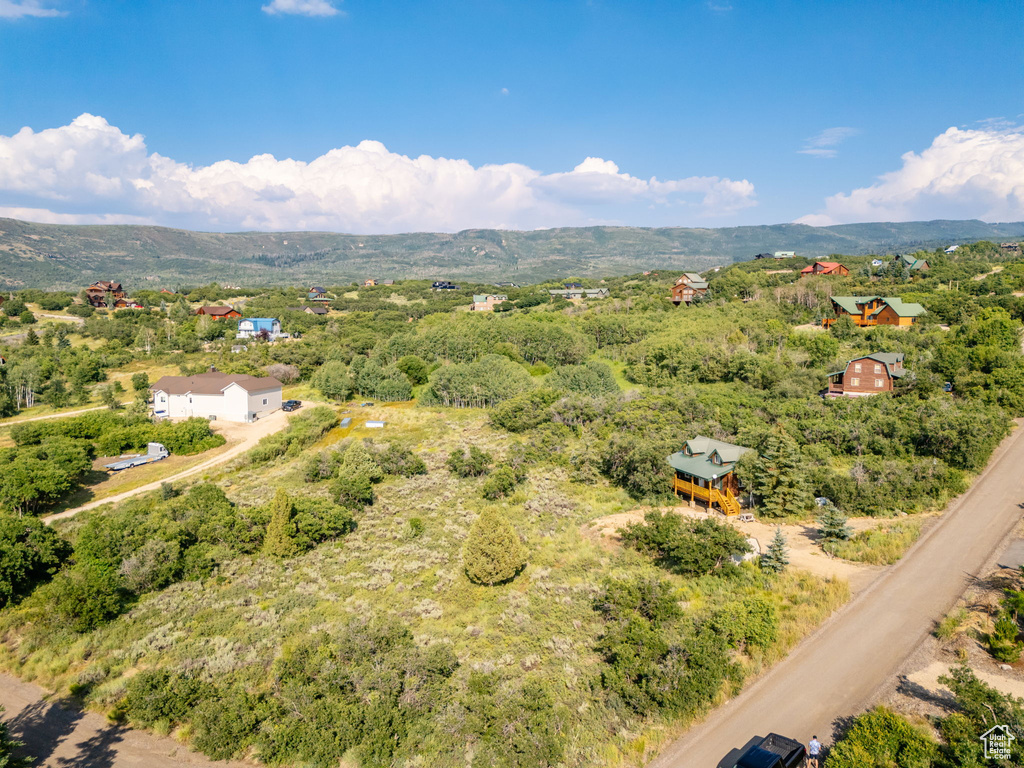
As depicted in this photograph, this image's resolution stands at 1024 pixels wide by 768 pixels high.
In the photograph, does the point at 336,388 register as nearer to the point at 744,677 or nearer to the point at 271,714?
the point at 271,714

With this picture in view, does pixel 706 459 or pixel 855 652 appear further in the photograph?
pixel 706 459

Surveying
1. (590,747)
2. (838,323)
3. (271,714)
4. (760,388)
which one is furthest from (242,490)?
(838,323)

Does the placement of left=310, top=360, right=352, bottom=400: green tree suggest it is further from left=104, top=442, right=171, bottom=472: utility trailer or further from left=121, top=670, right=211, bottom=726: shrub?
left=121, top=670, right=211, bottom=726: shrub

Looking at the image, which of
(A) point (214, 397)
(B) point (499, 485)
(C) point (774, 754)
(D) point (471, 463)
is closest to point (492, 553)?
(B) point (499, 485)

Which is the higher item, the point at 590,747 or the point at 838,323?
the point at 838,323

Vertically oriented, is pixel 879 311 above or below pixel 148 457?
above

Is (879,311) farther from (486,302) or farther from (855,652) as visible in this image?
(486,302)
